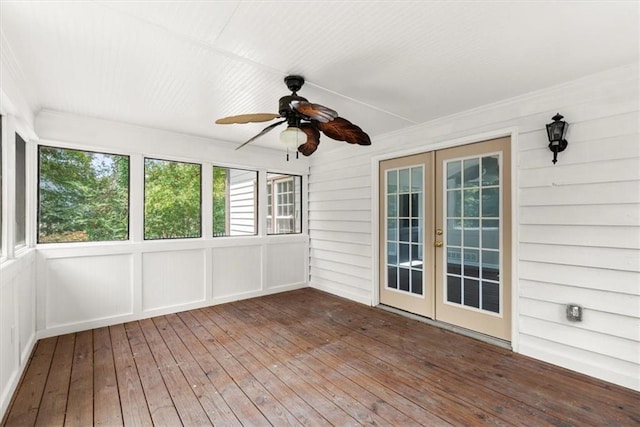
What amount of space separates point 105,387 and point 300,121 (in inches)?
102

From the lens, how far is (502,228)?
3.08 metres

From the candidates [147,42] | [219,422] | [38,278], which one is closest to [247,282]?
[38,278]

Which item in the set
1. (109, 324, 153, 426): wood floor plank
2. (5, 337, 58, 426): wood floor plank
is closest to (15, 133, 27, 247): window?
(5, 337, 58, 426): wood floor plank

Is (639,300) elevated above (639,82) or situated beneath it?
situated beneath

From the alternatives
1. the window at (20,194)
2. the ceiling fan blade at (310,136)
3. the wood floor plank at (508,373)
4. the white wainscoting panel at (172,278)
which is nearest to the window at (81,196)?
the window at (20,194)

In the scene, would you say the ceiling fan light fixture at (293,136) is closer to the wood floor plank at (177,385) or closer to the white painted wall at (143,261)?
the wood floor plank at (177,385)

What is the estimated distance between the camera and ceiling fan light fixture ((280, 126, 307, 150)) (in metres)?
2.43

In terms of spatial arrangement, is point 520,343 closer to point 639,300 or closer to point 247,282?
point 639,300

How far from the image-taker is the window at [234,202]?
4484 mm

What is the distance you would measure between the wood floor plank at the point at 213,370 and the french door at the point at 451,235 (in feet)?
8.02

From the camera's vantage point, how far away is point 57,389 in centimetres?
229

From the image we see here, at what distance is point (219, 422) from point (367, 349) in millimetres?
1519

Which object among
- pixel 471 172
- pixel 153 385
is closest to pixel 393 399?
pixel 153 385

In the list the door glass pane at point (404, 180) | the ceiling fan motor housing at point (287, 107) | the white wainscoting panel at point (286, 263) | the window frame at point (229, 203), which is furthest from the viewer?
the white wainscoting panel at point (286, 263)
